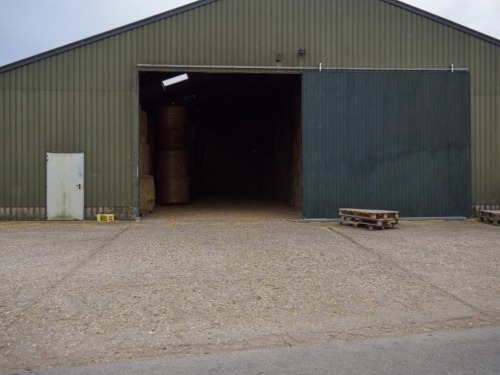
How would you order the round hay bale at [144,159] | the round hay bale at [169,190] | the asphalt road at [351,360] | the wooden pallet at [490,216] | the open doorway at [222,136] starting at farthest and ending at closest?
the round hay bale at [169,190] < the open doorway at [222,136] < the round hay bale at [144,159] < the wooden pallet at [490,216] < the asphalt road at [351,360]

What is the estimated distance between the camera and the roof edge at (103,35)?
47.2 feet

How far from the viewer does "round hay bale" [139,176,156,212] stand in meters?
16.6

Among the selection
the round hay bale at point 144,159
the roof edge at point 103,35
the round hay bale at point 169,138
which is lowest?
the round hay bale at point 144,159

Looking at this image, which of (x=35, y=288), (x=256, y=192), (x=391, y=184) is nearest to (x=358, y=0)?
(x=391, y=184)

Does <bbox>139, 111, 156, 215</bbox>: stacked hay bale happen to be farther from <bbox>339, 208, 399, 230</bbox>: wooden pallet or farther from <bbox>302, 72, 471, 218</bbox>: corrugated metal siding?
<bbox>339, 208, 399, 230</bbox>: wooden pallet

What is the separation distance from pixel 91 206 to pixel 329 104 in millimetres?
8447

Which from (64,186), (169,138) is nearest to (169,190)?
(169,138)

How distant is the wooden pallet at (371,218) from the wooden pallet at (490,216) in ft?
10.3

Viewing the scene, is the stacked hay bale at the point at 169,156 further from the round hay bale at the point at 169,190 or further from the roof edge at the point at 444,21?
the roof edge at the point at 444,21

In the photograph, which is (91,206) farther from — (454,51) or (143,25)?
(454,51)

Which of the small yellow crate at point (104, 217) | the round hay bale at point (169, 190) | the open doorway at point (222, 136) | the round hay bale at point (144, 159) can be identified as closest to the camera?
the small yellow crate at point (104, 217)

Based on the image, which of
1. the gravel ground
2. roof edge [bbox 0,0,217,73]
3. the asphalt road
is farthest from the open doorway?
the asphalt road

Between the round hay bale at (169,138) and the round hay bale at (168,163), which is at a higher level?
the round hay bale at (169,138)

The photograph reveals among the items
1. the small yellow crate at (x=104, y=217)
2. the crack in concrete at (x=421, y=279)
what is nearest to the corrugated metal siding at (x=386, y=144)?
the crack in concrete at (x=421, y=279)
